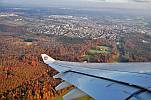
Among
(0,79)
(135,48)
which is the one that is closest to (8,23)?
(135,48)

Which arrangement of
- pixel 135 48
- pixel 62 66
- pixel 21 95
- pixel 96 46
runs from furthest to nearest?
1. pixel 96 46
2. pixel 135 48
3. pixel 21 95
4. pixel 62 66

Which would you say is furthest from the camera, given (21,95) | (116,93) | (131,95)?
(21,95)

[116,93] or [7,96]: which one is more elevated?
[116,93]

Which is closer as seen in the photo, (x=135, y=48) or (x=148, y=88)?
(x=148, y=88)

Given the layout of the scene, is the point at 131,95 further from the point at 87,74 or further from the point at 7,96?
the point at 7,96

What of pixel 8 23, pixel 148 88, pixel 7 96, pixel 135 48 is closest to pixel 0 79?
pixel 7 96

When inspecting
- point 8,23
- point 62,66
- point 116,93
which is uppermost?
point 116,93

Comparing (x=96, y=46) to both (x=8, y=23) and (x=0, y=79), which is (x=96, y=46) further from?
(x=8, y=23)
